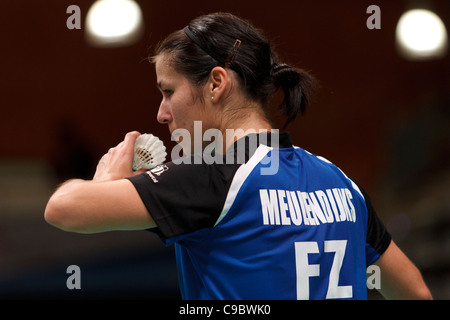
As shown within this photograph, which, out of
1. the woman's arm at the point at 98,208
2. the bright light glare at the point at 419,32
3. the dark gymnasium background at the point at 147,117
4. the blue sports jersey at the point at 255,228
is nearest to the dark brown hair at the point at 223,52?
the blue sports jersey at the point at 255,228

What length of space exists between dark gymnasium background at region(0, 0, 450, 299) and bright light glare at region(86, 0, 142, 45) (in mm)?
55

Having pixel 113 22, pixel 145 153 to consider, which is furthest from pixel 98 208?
pixel 113 22

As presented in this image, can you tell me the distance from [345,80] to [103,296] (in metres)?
1.73

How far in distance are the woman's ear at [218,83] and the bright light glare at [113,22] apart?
6.28ft

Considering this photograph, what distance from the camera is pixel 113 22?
2.98m

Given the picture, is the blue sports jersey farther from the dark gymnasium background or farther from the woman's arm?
the dark gymnasium background

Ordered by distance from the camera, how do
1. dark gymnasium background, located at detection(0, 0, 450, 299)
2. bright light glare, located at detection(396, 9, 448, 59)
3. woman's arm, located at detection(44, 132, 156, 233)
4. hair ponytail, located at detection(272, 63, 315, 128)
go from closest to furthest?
woman's arm, located at detection(44, 132, 156, 233) < hair ponytail, located at detection(272, 63, 315, 128) < dark gymnasium background, located at detection(0, 0, 450, 299) < bright light glare, located at detection(396, 9, 448, 59)

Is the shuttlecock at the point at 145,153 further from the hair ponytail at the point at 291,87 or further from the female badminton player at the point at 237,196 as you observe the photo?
the hair ponytail at the point at 291,87

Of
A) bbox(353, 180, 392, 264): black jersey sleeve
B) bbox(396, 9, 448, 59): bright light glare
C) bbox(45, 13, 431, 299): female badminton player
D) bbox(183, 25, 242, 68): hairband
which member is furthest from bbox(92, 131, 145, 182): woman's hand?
bbox(396, 9, 448, 59): bright light glare

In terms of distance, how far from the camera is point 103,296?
109 inches

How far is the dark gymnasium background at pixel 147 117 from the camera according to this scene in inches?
118

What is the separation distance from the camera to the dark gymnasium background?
9.87ft

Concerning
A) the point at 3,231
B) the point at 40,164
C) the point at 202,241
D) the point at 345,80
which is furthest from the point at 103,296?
the point at 202,241

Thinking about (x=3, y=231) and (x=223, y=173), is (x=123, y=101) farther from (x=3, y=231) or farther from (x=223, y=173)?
(x=223, y=173)
